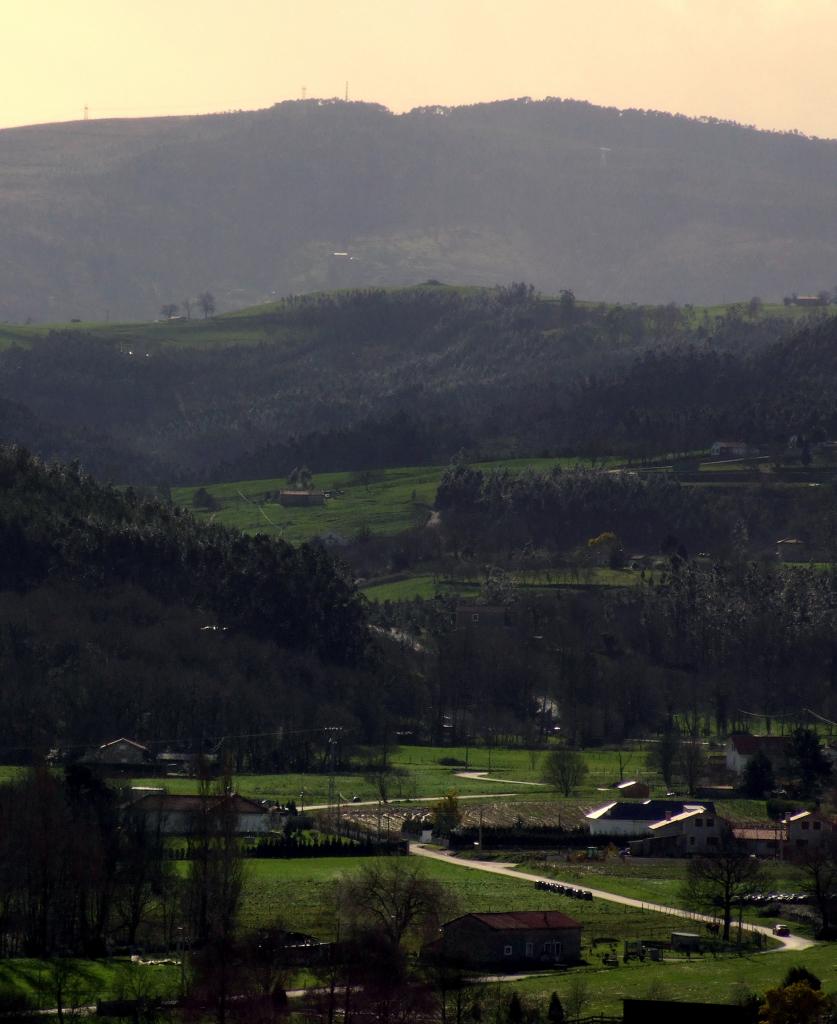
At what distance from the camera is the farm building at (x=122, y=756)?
324 ft

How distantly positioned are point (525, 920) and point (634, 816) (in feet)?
89.7

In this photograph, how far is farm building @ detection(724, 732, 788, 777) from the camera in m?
110

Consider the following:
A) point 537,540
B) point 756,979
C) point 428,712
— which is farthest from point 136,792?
point 537,540

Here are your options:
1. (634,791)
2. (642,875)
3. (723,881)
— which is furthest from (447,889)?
(634,791)

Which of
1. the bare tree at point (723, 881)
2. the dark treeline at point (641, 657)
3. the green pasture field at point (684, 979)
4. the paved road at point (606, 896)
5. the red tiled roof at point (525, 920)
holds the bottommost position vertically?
the dark treeline at point (641, 657)

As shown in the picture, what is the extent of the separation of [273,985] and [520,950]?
393 inches

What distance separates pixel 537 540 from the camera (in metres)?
196

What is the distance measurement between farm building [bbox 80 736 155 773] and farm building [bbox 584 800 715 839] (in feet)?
61.7

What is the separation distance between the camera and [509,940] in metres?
65.8

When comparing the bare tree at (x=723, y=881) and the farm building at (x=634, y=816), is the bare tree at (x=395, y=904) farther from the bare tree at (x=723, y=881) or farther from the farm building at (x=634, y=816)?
the farm building at (x=634, y=816)

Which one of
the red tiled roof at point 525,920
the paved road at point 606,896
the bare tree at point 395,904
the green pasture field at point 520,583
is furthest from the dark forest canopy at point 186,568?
the red tiled roof at point 525,920

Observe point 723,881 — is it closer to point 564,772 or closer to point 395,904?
point 395,904

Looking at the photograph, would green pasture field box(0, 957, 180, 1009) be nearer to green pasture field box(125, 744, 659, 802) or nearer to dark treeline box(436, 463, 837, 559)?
green pasture field box(125, 744, 659, 802)

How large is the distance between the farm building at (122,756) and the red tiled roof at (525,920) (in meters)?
33.0
